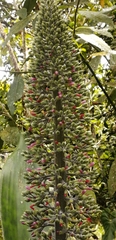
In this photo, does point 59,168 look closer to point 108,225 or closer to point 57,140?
point 57,140

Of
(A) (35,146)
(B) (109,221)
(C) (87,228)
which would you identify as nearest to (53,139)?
(A) (35,146)

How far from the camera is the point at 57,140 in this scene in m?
0.61

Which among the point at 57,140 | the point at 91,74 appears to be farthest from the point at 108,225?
the point at 57,140

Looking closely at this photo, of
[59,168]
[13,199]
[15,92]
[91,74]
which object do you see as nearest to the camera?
[59,168]

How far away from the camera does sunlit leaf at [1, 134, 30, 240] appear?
678 millimetres

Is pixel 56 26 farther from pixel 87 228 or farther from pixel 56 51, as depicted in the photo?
pixel 87 228

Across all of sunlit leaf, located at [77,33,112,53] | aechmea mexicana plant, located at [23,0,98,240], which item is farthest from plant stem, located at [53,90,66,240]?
sunlit leaf, located at [77,33,112,53]

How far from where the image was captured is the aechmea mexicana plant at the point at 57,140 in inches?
22.5

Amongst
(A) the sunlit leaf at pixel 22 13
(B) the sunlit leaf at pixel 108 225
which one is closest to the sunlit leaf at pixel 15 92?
(A) the sunlit leaf at pixel 22 13

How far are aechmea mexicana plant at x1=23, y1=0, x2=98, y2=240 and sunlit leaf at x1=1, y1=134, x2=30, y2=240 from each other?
0.30ft

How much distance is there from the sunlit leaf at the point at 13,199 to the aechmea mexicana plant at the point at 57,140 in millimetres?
91

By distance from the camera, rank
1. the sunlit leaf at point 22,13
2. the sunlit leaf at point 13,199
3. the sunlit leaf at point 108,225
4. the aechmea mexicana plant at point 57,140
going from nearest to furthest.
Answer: the aechmea mexicana plant at point 57,140
the sunlit leaf at point 13,199
the sunlit leaf at point 22,13
the sunlit leaf at point 108,225

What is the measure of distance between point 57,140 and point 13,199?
0.18 m

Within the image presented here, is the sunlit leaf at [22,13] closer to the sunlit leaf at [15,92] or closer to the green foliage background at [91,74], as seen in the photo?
the green foliage background at [91,74]
